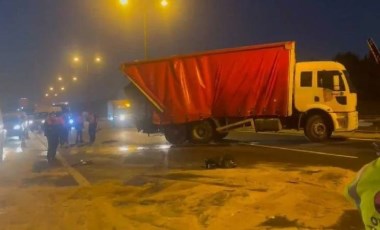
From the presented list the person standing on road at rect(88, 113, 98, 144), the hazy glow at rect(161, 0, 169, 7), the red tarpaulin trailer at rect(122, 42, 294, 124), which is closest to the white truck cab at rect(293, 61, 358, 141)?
the red tarpaulin trailer at rect(122, 42, 294, 124)

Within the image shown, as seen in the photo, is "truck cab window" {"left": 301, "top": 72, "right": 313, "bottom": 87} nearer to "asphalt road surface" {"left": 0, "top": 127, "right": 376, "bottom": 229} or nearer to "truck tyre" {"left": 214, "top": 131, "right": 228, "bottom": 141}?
"asphalt road surface" {"left": 0, "top": 127, "right": 376, "bottom": 229}

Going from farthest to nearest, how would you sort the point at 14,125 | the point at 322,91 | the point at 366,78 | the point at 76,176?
the point at 366,78 < the point at 14,125 < the point at 322,91 < the point at 76,176

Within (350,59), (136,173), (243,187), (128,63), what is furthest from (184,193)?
(350,59)

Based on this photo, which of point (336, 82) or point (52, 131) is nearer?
point (52, 131)

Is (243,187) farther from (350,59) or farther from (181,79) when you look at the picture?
(350,59)

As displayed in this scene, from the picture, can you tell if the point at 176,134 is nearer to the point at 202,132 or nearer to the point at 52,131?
the point at 202,132

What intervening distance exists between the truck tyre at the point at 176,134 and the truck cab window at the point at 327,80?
5339 mm

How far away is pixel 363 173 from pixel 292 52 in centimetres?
1743

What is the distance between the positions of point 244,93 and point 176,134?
10.4ft

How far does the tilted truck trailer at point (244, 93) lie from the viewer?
1948 centimetres

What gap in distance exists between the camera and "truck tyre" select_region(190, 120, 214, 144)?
21078mm

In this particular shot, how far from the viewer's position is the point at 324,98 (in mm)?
19531

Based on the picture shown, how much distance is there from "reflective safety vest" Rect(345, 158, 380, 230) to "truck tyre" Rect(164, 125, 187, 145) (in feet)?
62.6

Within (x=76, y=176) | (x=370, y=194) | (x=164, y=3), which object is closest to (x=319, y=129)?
(x=76, y=176)
